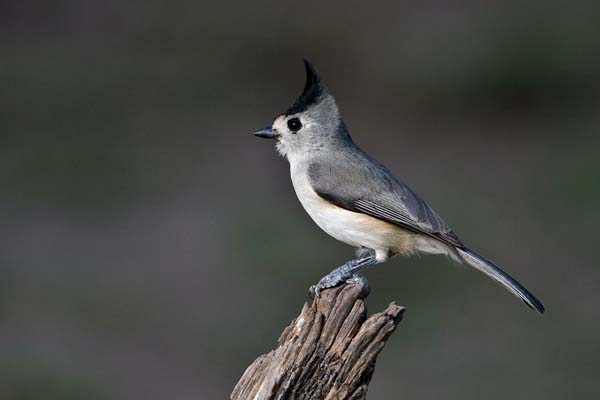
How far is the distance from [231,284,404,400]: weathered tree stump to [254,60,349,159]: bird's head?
176 cm

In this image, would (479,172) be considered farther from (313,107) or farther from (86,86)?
(313,107)

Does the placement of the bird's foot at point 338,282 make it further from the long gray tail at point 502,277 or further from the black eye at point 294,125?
the black eye at point 294,125

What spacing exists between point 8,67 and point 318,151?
838 centimetres

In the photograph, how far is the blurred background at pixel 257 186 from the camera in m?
9.38

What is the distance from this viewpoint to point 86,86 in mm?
13703

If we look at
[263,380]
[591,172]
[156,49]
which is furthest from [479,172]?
[263,380]

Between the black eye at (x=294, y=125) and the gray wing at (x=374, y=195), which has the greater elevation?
the black eye at (x=294, y=125)

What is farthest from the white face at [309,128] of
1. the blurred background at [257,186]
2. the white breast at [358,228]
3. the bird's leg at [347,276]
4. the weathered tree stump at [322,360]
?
the blurred background at [257,186]

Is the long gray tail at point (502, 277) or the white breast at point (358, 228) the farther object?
the white breast at point (358, 228)

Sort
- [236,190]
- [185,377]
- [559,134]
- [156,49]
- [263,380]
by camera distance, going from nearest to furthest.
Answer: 1. [263,380]
2. [185,377]
3. [236,190]
4. [559,134]
5. [156,49]

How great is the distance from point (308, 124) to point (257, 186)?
18.2 ft

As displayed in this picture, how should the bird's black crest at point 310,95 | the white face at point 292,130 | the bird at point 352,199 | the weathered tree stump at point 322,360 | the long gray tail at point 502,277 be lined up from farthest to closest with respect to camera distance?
the white face at point 292,130
the bird's black crest at point 310,95
the bird at point 352,199
the long gray tail at point 502,277
the weathered tree stump at point 322,360

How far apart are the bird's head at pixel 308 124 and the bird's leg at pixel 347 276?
760mm

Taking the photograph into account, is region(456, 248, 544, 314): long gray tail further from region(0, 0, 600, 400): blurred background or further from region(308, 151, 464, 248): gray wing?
region(0, 0, 600, 400): blurred background
